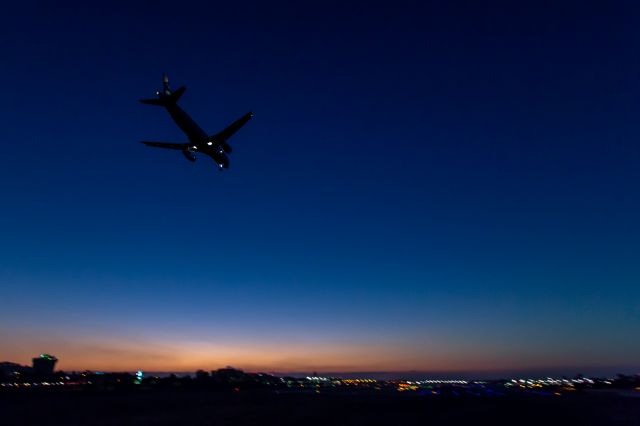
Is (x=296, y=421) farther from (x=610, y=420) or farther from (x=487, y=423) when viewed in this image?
(x=610, y=420)

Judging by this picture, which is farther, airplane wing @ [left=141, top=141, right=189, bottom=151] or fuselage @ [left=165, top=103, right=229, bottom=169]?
airplane wing @ [left=141, top=141, right=189, bottom=151]

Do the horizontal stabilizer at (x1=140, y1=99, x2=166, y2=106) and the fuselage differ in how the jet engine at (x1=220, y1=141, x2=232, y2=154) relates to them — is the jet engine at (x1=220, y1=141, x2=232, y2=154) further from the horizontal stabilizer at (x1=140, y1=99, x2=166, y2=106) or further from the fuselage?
the horizontal stabilizer at (x1=140, y1=99, x2=166, y2=106)

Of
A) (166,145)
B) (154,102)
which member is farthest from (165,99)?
(166,145)

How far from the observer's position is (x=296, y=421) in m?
81.7

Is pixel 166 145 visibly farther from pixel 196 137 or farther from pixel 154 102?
pixel 154 102

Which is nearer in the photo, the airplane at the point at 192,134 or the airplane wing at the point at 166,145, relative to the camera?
the airplane at the point at 192,134

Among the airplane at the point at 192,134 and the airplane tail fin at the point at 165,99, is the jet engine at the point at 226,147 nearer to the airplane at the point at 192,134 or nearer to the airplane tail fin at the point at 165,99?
the airplane at the point at 192,134

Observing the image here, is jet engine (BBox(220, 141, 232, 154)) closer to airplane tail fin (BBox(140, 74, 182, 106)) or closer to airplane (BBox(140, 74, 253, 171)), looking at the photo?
airplane (BBox(140, 74, 253, 171))

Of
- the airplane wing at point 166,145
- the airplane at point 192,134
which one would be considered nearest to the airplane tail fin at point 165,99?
the airplane at point 192,134

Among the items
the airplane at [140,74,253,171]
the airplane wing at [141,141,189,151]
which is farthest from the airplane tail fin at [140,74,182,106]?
the airplane wing at [141,141,189,151]

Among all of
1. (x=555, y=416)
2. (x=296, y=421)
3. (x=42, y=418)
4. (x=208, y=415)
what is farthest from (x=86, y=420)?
(x=555, y=416)

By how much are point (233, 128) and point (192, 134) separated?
5.13 m

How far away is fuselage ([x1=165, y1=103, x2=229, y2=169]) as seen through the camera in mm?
49812

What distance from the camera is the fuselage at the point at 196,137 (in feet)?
163
